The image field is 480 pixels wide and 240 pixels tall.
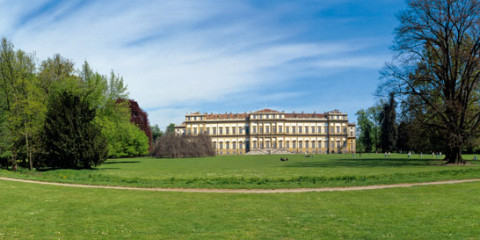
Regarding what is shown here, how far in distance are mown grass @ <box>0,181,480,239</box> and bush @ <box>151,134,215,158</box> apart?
41354 millimetres

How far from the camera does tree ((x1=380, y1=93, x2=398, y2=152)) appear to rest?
7038 centimetres

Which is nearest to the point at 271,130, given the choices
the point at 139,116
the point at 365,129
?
the point at 365,129

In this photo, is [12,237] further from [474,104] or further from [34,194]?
[474,104]

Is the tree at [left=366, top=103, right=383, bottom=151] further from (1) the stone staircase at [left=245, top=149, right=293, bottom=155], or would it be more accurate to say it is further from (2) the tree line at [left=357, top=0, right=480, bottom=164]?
(2) the tree line at [left=357, top=0, right=480, bottom=164]

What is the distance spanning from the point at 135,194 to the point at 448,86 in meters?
24.1

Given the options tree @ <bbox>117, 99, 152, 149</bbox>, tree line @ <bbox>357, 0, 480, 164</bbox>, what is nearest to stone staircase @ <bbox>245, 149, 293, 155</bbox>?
tree @ <bbox>117, 99, 152, 149</bbox>

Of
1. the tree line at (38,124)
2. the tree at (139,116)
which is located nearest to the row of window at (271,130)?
the tree at (139,116)

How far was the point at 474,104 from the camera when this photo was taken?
95.0 ft

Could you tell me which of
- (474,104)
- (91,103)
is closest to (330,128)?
(474,104)

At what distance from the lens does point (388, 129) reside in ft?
233

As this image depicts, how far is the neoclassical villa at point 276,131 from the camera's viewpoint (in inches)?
3519

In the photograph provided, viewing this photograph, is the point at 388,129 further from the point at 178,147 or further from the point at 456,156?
the point at 456,156

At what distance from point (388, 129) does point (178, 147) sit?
41.9 m

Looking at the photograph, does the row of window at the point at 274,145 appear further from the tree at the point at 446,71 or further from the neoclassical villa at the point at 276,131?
the tree at the point at 446,71
